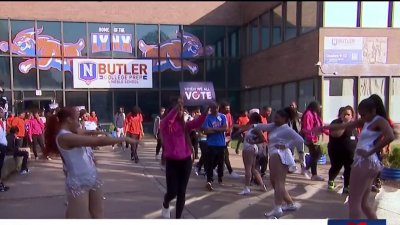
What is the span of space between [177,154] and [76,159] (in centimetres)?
142

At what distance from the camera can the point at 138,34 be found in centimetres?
2066

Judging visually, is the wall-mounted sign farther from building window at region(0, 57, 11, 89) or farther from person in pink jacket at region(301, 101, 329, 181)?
building window at region(0, 57, 11, 89)

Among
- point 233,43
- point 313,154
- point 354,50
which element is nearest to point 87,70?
point 233,43

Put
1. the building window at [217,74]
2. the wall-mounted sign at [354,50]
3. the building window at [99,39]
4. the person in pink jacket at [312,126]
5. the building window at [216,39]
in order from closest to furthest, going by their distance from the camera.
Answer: the person in pink jacket at [312,126] → the wall-mounted sign at [354,50] → the building window at [99,39] → the building window at [216,39] → the building window at [217,74]

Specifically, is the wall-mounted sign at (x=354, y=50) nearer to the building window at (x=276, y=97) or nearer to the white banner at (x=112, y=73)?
the building window at (x=276, y=97)

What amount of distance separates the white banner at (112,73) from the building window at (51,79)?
2.74 feet

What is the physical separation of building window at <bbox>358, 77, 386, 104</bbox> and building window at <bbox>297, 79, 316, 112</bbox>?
345 centimetres

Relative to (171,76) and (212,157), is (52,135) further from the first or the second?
(171,76)

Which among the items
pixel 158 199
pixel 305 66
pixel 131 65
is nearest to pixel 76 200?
pixel 158 199

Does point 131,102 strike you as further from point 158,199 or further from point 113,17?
point 158,199

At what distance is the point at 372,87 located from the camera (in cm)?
957

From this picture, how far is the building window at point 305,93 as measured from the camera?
1454 cm

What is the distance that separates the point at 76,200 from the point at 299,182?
16.2 ft

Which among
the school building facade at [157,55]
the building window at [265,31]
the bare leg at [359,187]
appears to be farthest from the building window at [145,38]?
the bare leg at [359,187]
